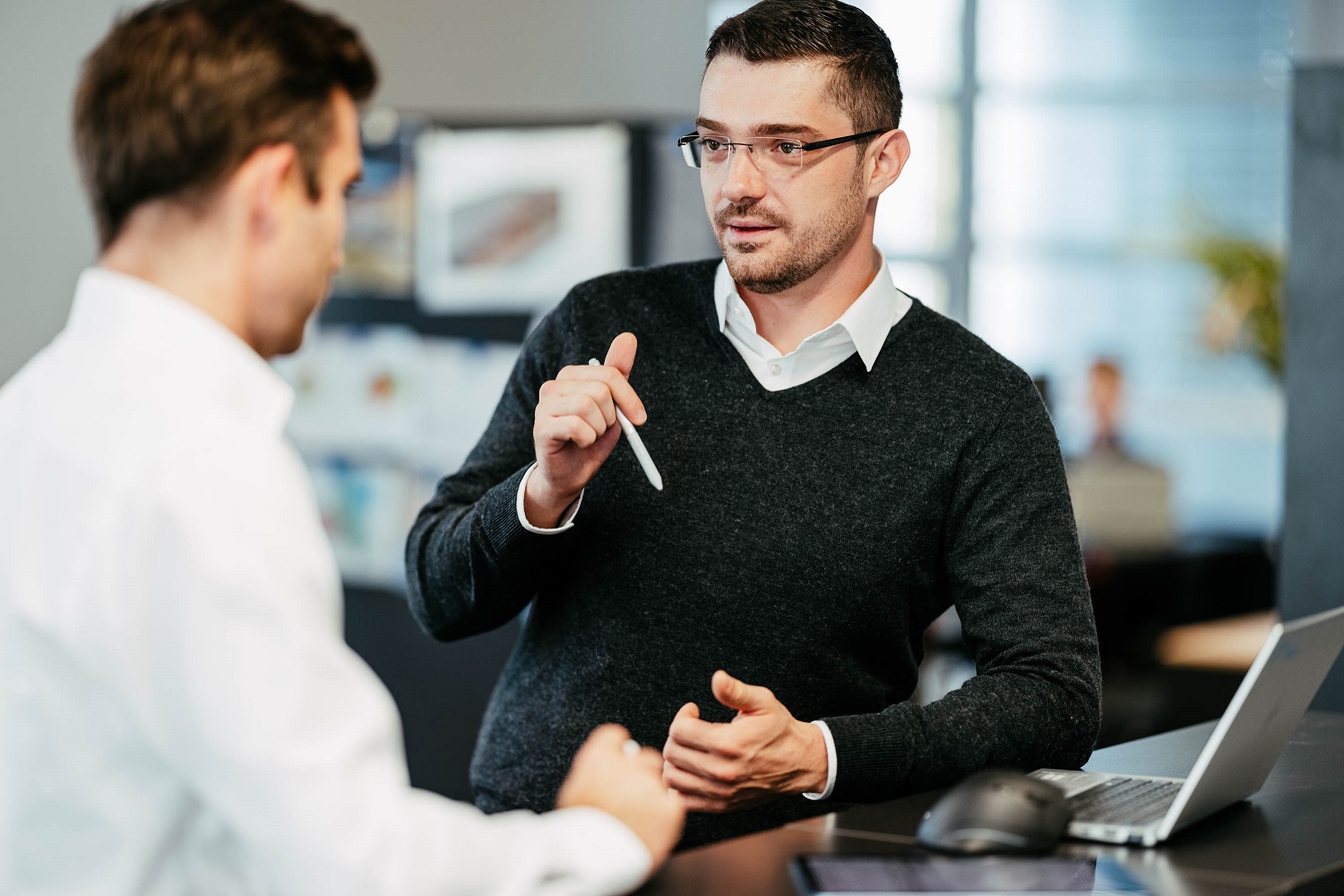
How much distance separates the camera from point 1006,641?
165 centimetres

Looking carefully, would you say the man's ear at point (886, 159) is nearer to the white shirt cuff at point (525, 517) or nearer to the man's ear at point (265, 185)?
the white shirt cuff at point (525, 517)

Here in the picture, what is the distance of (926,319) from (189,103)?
3.69 ft

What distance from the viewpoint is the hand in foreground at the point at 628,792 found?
1.04 m

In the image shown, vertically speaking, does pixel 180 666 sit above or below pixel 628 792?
above

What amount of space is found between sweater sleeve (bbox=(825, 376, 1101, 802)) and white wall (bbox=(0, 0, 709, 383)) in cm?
181

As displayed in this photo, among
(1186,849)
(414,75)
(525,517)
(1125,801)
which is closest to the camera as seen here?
(1186,849)

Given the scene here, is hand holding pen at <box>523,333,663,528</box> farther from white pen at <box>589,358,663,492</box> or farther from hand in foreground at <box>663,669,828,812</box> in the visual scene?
hand in foreground at <box>663,669,828,812</box>

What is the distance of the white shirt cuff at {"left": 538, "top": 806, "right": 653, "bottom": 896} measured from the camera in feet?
3.19

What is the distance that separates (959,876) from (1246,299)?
533 centimetres

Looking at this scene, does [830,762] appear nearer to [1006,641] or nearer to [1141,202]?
[1006,641]

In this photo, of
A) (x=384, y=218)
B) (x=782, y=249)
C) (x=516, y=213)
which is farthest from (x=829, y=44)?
(x=384, y=218)

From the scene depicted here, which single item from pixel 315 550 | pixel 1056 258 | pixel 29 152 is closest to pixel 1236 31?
pixel 1056 258

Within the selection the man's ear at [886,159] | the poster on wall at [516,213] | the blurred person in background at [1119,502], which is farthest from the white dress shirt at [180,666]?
the blurred person in background at [1119,502]

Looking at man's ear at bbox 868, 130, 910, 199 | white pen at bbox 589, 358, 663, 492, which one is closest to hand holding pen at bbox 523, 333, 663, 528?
white pen at bbox 589, 358, 663, 492
